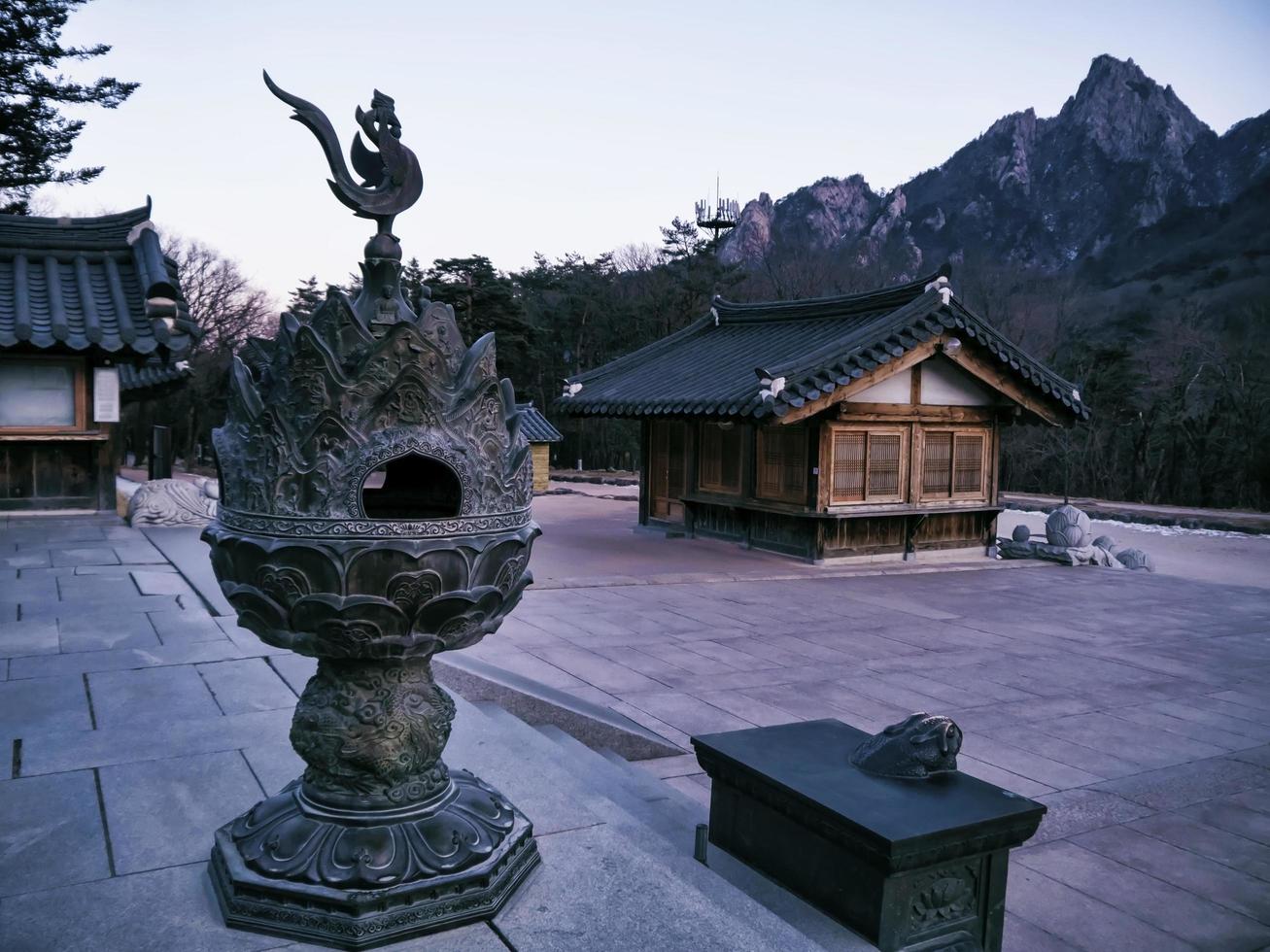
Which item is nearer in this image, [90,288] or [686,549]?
[90,288]

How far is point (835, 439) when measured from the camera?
12.8m

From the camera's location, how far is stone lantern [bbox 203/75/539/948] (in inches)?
106

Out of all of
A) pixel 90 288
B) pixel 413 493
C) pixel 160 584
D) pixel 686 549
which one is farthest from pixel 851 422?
pixel 90 288

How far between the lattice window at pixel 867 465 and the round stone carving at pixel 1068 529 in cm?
305

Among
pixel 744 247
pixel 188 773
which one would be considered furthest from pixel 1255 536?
pixel 744 247

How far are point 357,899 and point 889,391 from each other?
38.5 ft

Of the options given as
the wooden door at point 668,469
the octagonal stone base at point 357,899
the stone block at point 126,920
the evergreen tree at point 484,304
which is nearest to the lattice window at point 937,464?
the wooden door at point 668,469

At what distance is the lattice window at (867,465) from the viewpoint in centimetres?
1282

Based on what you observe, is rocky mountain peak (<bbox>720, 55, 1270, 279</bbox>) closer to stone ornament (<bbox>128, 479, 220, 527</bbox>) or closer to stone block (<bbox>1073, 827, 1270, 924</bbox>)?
stone ornament (<bbox>128, 479, 220, 527</bbox>)

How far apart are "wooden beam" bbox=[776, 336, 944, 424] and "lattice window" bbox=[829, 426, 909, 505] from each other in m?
0.64

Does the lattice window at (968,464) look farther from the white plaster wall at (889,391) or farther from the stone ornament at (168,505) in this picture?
the stone ornament at (168,505)

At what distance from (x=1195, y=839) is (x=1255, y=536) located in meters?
19.4

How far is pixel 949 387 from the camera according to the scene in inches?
546

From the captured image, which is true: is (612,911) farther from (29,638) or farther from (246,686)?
(29,638)
